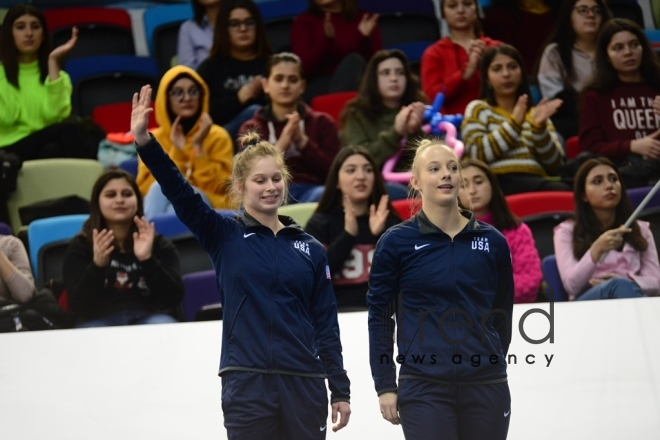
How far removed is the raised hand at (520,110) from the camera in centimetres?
554

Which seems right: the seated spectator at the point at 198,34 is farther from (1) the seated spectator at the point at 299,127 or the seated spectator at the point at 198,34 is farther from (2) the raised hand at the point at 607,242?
(2) the raised hand at the point at 607,242

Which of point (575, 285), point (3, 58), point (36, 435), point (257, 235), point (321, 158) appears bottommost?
point (36, 435)

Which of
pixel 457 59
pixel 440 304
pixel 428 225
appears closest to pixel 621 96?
pixel 457 59

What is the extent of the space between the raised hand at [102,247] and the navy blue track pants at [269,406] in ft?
5.58

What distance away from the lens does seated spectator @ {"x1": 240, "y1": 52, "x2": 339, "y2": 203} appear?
5695mm

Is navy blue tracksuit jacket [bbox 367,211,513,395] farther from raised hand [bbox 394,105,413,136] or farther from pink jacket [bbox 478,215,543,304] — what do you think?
raised hand [bbox 394,105,413,136]

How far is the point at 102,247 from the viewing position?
15.7ft

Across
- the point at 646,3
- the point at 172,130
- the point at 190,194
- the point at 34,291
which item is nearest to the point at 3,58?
the point at 172,130

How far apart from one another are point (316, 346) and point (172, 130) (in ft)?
8.76

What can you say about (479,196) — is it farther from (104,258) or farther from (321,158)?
(104,258)

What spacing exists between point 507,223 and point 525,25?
2.19 meters

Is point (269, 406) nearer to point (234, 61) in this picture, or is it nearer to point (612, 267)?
point (612, 267)

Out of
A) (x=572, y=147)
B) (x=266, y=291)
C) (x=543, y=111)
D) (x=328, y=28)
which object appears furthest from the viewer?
(x=328, y=28)

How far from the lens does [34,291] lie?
190 inches
